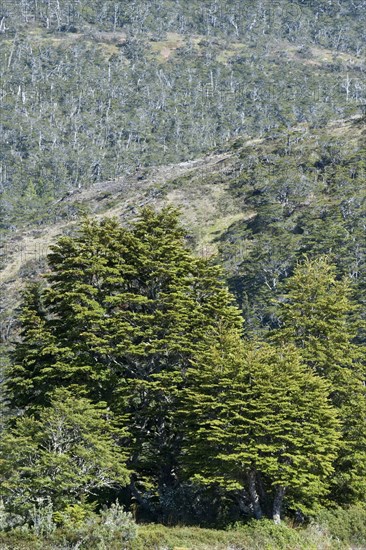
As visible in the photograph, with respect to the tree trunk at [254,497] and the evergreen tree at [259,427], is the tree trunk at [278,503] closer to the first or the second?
the evergreen tree at [259,427]

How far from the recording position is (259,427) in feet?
72.7

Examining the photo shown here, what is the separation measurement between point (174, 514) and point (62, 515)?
5483mm

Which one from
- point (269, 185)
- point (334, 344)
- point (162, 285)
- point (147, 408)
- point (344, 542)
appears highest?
point (162, 285)

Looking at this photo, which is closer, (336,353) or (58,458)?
(58,458)

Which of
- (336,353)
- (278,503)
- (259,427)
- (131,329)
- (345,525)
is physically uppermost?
(131,329)

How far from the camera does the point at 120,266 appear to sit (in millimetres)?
27422

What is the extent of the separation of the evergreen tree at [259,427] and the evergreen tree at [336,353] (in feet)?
6.34

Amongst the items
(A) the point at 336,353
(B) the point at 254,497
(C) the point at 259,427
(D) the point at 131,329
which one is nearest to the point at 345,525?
(B) the point at 254,497

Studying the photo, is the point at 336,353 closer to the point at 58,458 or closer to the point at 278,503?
the point at 278,503

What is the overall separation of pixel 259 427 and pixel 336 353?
6.04 metres

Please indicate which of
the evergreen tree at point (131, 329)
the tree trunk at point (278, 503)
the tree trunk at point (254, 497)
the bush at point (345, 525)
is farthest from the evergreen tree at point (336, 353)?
the tree trunk at point (254, 497)

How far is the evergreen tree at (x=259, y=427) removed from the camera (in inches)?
861

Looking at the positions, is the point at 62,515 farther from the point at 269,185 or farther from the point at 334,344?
the point at 269,185

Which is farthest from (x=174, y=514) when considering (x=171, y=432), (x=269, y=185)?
(x=269, y=185)
